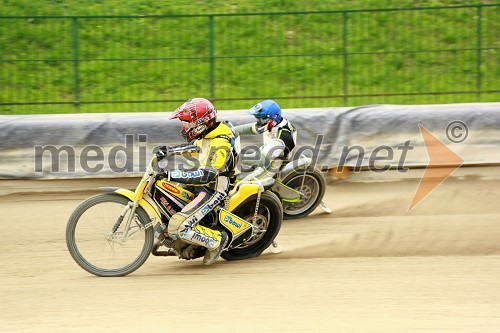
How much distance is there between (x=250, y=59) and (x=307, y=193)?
4.00m

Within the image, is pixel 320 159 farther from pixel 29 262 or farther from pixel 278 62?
pixel 29 262

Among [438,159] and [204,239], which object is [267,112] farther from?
[438,159]

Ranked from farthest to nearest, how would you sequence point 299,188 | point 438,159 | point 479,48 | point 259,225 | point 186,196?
point 479,48
point 438,159
point 299,188
point 259,225
point 186,196

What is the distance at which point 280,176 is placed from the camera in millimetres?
11367

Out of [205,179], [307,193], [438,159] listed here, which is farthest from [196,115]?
[438,159]

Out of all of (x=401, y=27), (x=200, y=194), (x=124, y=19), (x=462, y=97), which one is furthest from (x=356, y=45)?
(x=200, y=194)

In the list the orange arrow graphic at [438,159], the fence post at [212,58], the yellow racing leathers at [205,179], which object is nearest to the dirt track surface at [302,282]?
the yellow racing leathers at [205,179]

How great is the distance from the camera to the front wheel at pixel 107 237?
830 cm

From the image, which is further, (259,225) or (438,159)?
(438,159)

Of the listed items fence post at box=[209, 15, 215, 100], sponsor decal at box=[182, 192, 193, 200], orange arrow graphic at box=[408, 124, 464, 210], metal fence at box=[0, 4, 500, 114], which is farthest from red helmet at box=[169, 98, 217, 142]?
fence post at box=[209, 15, 215, 100]

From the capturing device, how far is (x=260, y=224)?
9.48 meters

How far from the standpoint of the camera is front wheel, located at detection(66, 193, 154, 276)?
8.30 metres

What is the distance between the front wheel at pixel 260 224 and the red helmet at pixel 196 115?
114 cm

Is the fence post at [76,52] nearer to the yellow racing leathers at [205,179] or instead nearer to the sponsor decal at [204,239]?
the yellow racing leathers at [205,179]
